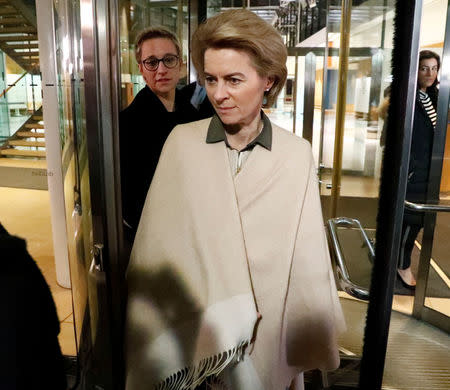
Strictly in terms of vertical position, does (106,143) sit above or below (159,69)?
below

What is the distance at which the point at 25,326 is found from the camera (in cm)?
75

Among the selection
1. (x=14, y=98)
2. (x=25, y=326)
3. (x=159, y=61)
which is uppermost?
(x=159, y=61)

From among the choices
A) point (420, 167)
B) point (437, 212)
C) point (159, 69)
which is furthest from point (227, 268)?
point (420, 167)

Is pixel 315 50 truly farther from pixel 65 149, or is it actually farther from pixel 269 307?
pixel 269 307

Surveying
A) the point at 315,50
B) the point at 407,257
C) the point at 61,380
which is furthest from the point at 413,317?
the point at 61,380

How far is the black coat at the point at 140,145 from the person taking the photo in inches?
63.2

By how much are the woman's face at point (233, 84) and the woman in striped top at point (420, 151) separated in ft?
3.04

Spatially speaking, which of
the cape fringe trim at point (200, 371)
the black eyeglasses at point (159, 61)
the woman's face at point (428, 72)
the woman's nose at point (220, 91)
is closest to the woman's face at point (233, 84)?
the woman's nose at point (220, 91)

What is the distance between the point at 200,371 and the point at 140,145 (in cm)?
79

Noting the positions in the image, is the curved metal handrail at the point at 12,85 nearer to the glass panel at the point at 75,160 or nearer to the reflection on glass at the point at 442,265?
the reflection on glass at the point at 442,265

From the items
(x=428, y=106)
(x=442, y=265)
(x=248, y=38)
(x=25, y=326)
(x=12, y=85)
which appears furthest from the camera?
(x=12, y=85)

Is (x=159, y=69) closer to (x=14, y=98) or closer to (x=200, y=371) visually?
(x=200, y=371)

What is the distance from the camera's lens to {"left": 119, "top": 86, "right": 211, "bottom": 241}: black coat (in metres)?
1.60

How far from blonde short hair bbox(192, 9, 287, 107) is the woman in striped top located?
0.88 metres
